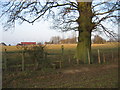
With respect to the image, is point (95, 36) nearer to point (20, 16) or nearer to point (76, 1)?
point (76, 1)

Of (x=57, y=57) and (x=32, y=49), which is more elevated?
(x=32, y=49)

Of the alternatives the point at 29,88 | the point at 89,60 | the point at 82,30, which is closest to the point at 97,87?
the point at 29,88

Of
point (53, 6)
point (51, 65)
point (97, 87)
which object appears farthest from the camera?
point (53, 6)

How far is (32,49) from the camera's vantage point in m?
8.29

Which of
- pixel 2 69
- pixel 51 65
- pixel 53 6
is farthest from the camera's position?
pixel 53 6

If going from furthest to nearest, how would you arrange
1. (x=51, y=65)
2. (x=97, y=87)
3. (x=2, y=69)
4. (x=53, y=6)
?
(x=53, y=6) → (x=51, y=65) → (x=2, y=69) → (x=97, y=87)

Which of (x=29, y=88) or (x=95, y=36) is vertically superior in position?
(x=95, y=36)

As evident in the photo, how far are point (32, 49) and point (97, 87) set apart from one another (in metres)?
4.92

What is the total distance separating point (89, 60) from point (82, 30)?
2.88 metres

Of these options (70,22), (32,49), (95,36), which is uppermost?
(70,22)

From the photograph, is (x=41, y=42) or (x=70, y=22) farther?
(x=70, y=22)

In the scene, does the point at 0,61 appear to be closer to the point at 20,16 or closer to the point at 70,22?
the point at 20,16

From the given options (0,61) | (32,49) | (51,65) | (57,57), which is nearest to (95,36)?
(57,57)

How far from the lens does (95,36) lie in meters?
13.3
